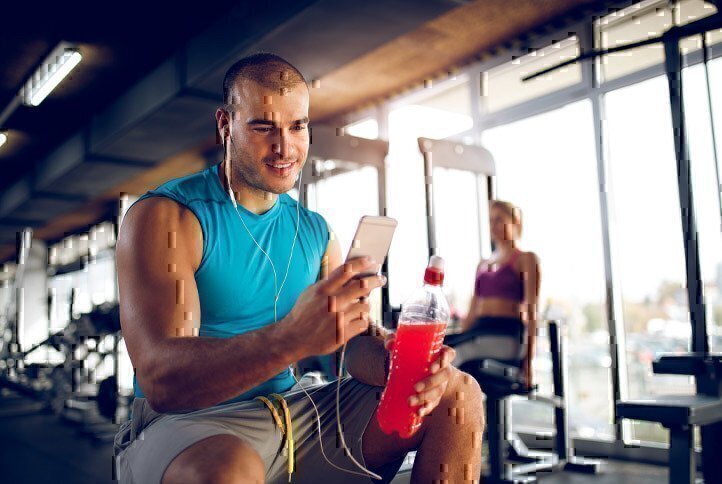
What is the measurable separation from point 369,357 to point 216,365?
40cm

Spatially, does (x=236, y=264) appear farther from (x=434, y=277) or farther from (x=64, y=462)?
(x=64, y=462)

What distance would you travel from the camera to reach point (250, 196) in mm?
1273

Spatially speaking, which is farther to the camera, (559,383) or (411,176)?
(411,176)

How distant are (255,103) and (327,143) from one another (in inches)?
120

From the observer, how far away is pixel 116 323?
16.4 ft

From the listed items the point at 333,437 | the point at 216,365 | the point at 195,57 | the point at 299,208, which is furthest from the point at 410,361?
the point at 195,57

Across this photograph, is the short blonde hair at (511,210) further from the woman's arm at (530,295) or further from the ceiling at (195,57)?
the ceiling at (195,57)

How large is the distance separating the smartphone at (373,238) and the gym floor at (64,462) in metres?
2.69

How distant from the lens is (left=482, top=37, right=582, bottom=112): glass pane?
14.4 feet

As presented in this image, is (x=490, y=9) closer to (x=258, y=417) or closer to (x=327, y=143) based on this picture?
(x=327, y=143)

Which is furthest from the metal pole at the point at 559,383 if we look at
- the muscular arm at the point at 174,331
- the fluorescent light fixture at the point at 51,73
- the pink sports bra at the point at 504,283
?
the fluorescent light fixture at the point at 51,73

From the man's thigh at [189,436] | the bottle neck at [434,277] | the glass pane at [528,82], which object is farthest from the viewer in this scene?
the glass pane at [528,82]

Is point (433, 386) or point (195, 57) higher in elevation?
point (195, 57)

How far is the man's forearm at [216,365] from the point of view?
2.87 ft
